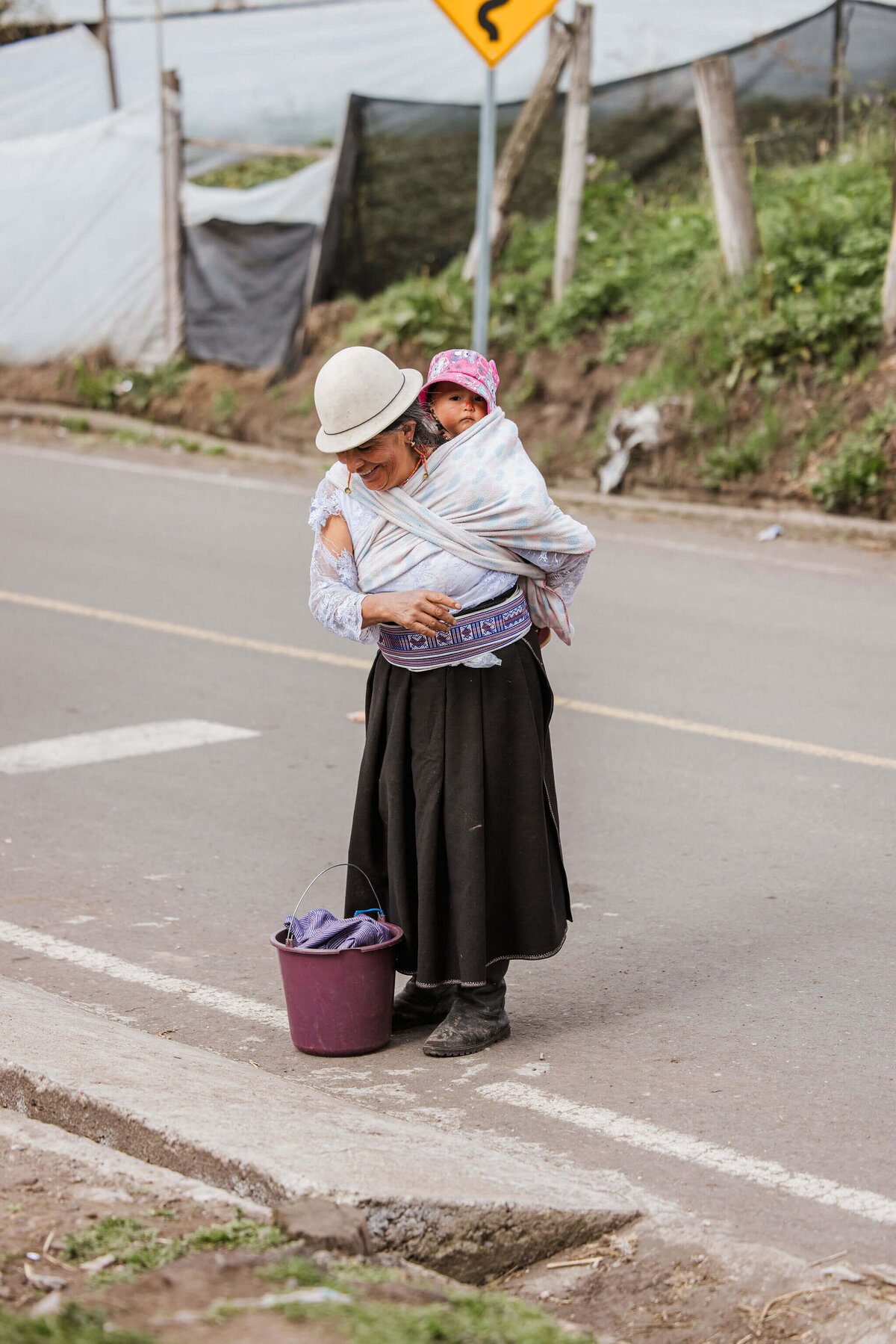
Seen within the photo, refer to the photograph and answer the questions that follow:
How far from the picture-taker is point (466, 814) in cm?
414

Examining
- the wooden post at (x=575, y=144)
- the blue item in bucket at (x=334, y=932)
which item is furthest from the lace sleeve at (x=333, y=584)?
the wooden post at (x=575, y=144)

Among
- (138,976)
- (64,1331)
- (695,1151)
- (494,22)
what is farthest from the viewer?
(494,22)

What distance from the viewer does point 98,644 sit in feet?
28.5

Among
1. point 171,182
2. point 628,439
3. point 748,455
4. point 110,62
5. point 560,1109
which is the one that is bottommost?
point 560,1109

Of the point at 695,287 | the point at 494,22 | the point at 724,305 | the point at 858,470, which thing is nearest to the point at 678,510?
the point at 858,470

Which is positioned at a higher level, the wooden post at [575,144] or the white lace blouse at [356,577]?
the wooden post at [575,144]

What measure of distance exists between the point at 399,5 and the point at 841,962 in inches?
615

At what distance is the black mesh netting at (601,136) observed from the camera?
49.5 ft

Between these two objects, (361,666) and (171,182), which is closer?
(361,666)

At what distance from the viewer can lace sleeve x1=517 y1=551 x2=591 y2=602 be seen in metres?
4.23

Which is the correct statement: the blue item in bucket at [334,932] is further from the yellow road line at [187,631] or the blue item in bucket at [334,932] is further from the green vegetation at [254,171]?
the green vegetation at [254,171]

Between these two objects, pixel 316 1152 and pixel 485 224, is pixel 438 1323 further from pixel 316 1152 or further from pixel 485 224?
pixel 485 224

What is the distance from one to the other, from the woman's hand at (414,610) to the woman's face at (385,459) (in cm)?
29

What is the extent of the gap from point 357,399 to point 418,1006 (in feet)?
5.52
